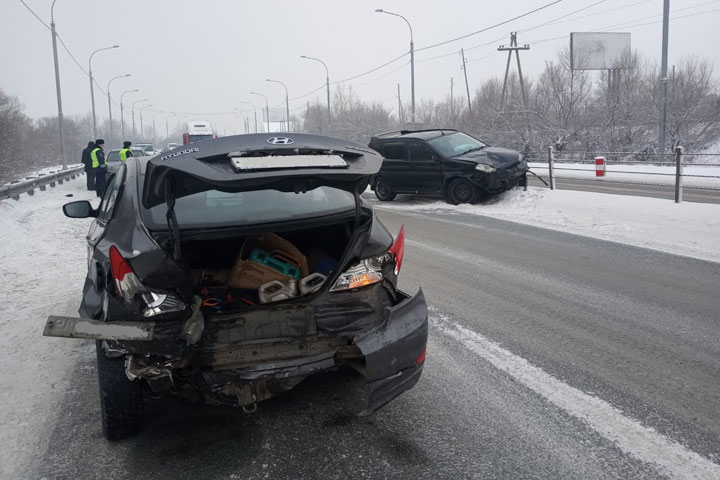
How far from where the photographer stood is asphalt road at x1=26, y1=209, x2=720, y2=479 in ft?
10.4

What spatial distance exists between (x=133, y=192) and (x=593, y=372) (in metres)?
3.43

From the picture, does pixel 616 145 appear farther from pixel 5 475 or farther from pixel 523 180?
pixel 5 475

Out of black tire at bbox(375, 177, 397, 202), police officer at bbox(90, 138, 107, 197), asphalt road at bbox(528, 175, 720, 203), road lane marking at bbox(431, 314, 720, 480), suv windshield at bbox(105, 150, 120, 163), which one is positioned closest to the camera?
road lane marking at bbox(431, 314, 720, 480)

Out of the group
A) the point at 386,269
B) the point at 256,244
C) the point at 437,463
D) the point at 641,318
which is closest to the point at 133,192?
the point at 256,244

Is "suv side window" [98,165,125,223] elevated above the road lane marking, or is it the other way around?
"suv side window" [98,165,125,223]

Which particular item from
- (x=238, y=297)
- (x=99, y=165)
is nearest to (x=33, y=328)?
(x=238, y=297)

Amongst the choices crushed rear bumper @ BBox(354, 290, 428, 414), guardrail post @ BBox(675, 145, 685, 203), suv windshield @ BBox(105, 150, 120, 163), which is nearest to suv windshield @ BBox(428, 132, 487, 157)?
guardrail post @ BBox(675, 145, 685, 203)

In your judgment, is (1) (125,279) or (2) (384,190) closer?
(1) (125,279)

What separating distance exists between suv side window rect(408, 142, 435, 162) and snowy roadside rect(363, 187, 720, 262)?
124 centimetres

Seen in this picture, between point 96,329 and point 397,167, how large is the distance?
13.7m

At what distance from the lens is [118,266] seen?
3.29 metres

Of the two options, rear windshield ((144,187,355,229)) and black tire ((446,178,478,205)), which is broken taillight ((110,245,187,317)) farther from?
black tire ((446,178,478,205))

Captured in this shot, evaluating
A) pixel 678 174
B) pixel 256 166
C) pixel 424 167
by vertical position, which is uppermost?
pixel 256 166

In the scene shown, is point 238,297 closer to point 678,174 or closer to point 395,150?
point 678,174
